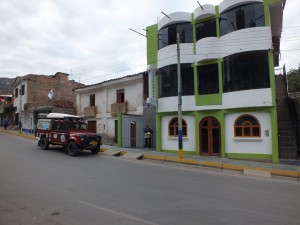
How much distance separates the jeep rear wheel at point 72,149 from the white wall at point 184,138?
20.6 ft

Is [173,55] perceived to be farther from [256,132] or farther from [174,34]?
[256,132]

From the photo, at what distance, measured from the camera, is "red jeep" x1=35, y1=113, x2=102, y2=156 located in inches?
603

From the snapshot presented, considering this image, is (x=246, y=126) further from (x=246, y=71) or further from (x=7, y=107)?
(x=7, y=107)

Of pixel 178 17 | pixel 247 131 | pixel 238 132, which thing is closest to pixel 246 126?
pixel 247 131

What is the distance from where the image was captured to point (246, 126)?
14953 millimetres

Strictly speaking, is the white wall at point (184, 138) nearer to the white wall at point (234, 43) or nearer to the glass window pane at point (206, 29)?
the white wall at point (234, 43)

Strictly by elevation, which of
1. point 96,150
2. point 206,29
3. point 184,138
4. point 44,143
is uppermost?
point 206,29

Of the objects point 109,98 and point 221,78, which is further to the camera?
point 109,98

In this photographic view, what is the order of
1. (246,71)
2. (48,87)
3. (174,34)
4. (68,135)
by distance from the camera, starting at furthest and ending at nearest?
1. (48,87)
2. (174,34)
3. (68,135)
4. (246,71)

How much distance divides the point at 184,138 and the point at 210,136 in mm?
1854

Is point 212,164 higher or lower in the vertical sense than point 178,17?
lower

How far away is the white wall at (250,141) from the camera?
46.9 feet

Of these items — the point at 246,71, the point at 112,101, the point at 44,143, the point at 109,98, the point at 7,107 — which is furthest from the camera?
the point at 7,107

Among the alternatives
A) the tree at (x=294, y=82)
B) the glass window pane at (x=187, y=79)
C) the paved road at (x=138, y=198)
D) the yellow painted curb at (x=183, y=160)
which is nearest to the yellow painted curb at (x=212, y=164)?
the yellow painted curb at (x=183, y=160)
